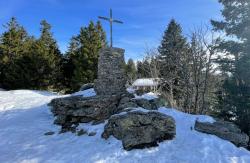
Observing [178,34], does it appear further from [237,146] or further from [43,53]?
[237,146]

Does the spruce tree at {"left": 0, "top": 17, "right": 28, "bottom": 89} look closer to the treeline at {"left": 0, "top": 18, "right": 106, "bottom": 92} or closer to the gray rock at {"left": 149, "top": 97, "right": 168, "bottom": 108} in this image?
the treeline at {"left": 0, "top": 18, "right": 106, "bottom": 92}

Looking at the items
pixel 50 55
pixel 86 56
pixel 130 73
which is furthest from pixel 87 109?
pixel 130 73

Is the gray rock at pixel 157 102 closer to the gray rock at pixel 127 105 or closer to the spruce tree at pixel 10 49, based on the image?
the gray rock at pixel 127 105

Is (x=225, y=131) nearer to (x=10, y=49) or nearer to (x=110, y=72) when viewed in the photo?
(x=110, y=72)

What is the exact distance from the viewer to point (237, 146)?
10.6 metres

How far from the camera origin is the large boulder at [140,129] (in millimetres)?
9898

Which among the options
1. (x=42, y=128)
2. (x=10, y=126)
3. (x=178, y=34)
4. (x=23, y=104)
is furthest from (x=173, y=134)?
(x=178, y=34)

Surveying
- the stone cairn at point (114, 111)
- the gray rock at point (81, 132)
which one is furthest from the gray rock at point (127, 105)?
the gray rock at point (81, 132)

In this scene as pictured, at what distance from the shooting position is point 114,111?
42.7 ft

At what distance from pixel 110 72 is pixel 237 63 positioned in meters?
6.85

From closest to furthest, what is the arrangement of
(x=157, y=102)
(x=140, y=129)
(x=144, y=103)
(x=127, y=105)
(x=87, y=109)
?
(x=140, y=129) < (x=127, y=105) < (x=87, y=109) < (x=144, y=103) < (x=157, y=102)

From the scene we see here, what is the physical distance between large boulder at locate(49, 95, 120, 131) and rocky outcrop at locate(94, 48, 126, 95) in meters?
Result: 0.58

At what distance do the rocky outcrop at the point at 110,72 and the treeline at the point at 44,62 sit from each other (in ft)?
57.8

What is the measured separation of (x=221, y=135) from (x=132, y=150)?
3987 millimetres
